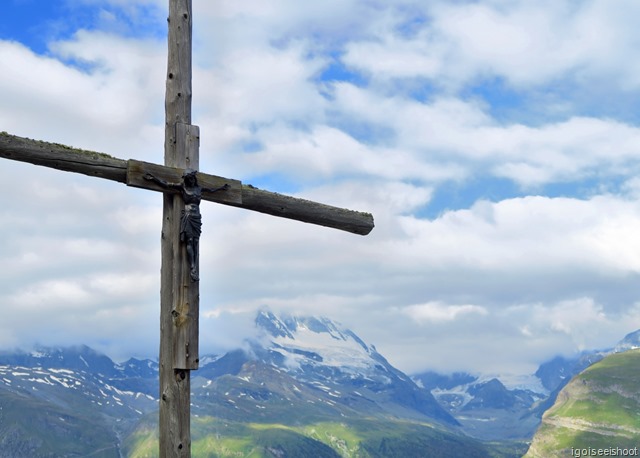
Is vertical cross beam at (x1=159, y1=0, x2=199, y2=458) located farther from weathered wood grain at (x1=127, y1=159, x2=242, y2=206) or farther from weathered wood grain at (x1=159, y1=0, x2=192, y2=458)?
weathered wood grain at (x1=127, y1=159, x2=242, y2=206)

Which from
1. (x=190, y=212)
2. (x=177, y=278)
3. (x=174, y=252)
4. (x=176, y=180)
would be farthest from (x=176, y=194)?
(x=177, y=278)

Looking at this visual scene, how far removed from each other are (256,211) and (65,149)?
10.4 feet

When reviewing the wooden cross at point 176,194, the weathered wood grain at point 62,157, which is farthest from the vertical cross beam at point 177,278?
the weathered wood grain at point 62,157

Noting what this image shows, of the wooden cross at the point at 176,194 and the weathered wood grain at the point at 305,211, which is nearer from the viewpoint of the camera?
the wooden cross at the point at 176,194

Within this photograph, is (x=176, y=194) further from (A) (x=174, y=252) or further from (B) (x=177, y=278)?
(B) (x=177, y=278)

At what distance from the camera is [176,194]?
1223 centimetres

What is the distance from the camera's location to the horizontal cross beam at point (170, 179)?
11.2 m

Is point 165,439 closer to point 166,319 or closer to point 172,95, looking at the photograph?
point 166,319

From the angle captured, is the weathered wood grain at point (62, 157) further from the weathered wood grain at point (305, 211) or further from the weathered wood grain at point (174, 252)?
the weathered wood grain at point (305, 211)

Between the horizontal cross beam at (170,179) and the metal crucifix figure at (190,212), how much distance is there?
0.09 m

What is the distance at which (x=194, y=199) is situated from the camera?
40.3ft

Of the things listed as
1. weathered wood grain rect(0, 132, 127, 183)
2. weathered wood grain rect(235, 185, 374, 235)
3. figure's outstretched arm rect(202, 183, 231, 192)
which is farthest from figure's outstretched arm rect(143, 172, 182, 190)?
weathered wood grain rect(235, 185, 374, 235)

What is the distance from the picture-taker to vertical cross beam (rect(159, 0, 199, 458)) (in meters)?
11.4

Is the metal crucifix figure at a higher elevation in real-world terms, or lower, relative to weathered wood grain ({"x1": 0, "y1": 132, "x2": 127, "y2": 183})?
lower
